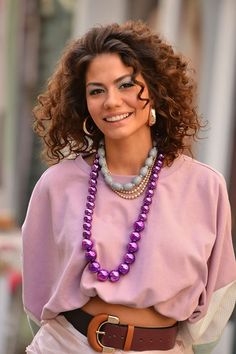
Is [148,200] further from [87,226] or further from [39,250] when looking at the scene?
[39,250]

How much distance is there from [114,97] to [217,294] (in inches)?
26.8

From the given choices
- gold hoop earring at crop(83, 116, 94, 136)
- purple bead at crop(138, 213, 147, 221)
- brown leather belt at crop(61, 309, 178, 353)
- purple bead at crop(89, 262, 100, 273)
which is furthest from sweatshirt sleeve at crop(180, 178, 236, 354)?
gold hoop earring at crop(83, 116, 94, 136)

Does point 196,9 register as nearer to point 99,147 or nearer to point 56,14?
point 56,14

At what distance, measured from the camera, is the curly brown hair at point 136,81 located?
295 centimetres

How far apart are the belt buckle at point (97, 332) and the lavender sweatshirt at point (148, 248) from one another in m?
0.06

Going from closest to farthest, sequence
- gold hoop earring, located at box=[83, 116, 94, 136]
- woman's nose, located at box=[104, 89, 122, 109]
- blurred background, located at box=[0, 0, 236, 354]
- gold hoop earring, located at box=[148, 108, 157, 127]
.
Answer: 1. woman's nose, located at box=[104, 89, 122, 109]
2. gold hoop earring, located at box=[148, 108, 157, 127]
3. gold hoop earring, located at box=[83, 116, 94, 136]
4. blurred background, located at box=[0, 0, 236, 354]

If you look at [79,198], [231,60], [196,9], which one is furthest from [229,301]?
[196,9]

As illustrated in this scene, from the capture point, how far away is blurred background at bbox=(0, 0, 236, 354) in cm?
520

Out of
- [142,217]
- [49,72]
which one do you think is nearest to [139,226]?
[142,217]

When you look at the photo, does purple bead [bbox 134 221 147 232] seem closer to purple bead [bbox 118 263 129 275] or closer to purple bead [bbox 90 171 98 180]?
purple bead [bbox 118 263 129 275]

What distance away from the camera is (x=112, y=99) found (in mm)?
2902

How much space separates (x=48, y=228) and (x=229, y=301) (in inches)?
23.7

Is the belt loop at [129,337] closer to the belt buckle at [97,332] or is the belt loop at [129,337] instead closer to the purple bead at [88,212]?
the belt buckle at [97,332]

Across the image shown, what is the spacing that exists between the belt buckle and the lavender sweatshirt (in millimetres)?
64
